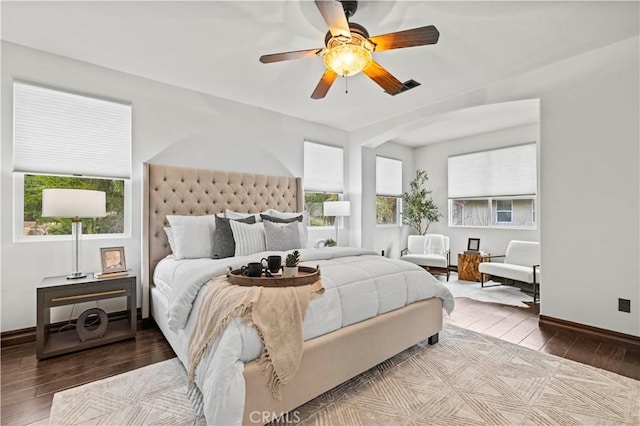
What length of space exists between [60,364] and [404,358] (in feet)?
8.77

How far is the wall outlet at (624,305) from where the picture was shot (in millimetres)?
2648

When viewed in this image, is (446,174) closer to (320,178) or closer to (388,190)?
(388,190)

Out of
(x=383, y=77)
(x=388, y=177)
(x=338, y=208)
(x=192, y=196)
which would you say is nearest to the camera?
(x=383, y=77)

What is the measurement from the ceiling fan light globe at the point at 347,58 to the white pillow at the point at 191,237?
1.96 metres

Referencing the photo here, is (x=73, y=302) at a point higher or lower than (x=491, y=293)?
higher

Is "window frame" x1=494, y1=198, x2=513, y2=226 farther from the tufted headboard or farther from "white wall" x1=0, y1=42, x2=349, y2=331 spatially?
the tufted headboard

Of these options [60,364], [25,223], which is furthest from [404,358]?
[25,223]

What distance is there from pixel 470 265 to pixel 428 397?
3.76 m

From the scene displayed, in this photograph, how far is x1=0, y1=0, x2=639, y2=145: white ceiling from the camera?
7.19ft

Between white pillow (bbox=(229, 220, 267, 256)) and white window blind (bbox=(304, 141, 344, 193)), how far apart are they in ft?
6.13

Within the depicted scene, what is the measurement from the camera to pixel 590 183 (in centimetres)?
286

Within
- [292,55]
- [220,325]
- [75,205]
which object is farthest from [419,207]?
[75,205]

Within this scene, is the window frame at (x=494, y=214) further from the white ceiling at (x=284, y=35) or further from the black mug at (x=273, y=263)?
the black mug at (x=273, y=263)

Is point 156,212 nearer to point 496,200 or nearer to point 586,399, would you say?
point 586,399
